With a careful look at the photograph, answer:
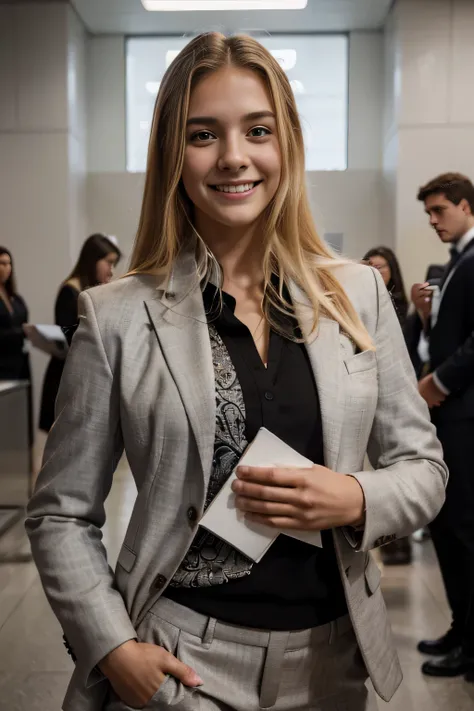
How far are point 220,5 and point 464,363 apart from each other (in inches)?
231

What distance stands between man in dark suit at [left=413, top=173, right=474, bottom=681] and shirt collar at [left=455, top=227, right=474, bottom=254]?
10 mm

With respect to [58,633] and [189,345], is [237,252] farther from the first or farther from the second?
[58,633]

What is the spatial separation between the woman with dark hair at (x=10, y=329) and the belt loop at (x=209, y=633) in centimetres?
497

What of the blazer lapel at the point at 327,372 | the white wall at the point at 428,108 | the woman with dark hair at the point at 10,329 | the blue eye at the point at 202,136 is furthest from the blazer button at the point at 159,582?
the white wall at the point at 428,108

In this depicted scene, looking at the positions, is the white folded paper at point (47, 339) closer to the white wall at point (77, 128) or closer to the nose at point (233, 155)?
the white wall at point (77, 128)

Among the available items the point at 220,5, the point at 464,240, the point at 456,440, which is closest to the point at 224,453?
the point at 456,440

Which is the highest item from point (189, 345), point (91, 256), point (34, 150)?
point (34, 150)

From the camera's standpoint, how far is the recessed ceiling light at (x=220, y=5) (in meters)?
7.72

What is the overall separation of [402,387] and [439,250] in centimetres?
638

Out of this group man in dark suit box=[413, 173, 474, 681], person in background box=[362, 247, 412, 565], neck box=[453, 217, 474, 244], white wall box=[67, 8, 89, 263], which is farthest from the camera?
white wall box=[67, 8, 89, 263]

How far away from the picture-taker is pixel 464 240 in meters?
3.38

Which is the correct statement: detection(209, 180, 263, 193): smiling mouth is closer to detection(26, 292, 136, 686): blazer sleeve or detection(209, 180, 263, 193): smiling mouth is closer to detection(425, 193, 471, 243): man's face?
detection(26, 292, 136, 686): blazer sleeve

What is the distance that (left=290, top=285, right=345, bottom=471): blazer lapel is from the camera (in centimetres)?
120

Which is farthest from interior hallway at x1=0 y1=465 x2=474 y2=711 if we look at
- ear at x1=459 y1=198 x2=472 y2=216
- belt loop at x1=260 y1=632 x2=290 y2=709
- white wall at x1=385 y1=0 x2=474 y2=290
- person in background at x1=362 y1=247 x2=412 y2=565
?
white wall at x1=385 y1=0 x2=474 y2=290
